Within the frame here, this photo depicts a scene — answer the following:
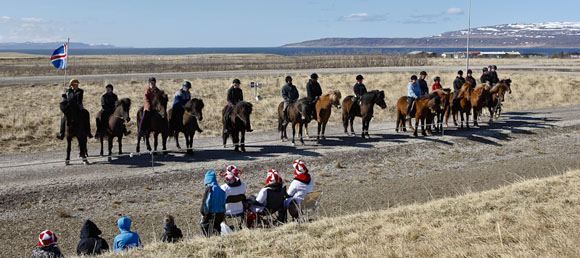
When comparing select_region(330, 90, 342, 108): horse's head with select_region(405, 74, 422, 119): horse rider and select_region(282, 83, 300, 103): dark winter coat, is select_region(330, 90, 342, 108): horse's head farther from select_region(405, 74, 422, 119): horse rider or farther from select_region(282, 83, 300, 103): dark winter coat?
select_region(405, 74, 422, 119): horse rider

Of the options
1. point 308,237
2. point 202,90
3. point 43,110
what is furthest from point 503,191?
point 202,90

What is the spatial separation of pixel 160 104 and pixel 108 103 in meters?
1.88

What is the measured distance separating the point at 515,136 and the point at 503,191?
10814 millimetres

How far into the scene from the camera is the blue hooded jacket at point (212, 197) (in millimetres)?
Result: 9430

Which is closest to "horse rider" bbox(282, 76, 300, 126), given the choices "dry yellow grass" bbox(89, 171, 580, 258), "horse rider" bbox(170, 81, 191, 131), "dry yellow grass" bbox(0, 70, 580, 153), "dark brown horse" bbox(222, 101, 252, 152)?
"dark brown horse" bbox(222, 101, 252, 152)

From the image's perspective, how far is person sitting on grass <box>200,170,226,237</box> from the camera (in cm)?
944

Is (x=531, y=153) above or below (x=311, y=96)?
below

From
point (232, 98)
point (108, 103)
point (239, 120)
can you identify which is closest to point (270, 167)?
point (239, 120)

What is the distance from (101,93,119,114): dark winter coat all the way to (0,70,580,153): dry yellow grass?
300 cm

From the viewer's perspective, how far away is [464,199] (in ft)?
37.7

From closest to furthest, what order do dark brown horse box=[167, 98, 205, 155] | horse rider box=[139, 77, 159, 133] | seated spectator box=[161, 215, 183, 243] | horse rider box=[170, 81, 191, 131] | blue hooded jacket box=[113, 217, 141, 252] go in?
blue hooded jacket box=[113, 217, 141, 252] < seated spectator box=[161, 215, 183, 243] < horse rider box=[139, 77, 159, 133] < dark brown horse box=[167, 98, 205, 155] < horse rider box=[170, 81, 191, 131]

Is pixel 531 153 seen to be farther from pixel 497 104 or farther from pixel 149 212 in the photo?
pixel 149 212

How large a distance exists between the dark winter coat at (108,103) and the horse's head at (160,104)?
154 centimetres

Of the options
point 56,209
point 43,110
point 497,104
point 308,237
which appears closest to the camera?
point 308,237
